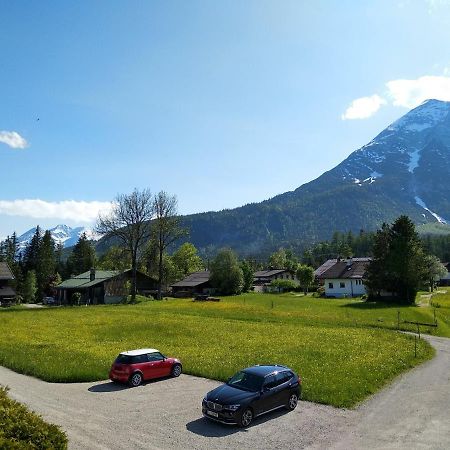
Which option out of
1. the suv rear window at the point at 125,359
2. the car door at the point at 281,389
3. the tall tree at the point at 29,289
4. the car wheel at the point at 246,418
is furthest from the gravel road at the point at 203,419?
the tall tree at the point at 29,289

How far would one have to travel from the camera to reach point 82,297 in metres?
93.8

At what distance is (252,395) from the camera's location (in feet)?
57.1

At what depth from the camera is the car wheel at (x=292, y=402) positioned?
19.0m

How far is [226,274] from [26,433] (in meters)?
89.6

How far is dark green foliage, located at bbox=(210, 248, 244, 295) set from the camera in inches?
3917

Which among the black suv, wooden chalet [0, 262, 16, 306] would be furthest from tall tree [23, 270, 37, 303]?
the black suv

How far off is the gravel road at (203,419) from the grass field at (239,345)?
1.47m

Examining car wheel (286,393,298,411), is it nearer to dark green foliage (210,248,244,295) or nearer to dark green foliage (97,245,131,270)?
dark green foliage (97,245,131,270)

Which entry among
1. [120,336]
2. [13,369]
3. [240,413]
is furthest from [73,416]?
[120,336]

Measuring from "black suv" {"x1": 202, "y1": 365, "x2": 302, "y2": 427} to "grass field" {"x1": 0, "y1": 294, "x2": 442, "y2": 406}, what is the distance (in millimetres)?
2113

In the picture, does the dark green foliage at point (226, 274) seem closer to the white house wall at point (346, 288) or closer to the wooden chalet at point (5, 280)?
the white house wall at point (346, 288)

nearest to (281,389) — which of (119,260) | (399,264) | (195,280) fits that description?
(399,264)

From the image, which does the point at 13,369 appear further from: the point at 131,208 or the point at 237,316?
the point at 131,208

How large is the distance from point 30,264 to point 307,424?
408 ft
